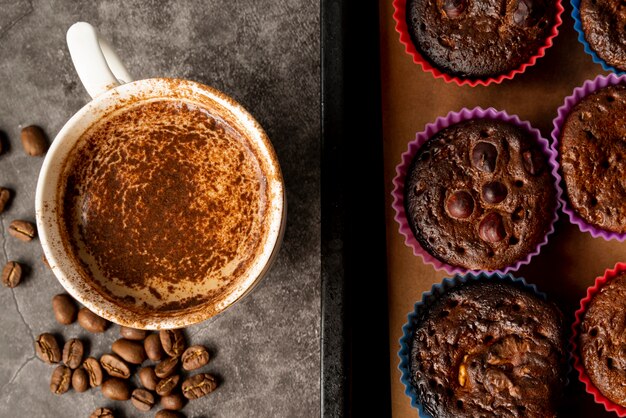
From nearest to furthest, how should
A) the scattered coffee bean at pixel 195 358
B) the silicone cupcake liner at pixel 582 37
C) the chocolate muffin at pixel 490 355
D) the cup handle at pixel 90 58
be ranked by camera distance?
the cup handle at pixel 90 58, the chocolate muffin at pixel 490 355, the silicone cupcake liner at pixel 582 37, the scattered coffee bean at pixel 195 358

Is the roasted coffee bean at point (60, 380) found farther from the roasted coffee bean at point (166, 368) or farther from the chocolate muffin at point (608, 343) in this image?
the chocolate muffin at point (608, 343)

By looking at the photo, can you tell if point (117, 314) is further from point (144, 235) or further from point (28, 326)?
point (28, 326)

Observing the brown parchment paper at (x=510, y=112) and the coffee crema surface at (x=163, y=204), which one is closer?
the coffee crema surface at (x=163, y=204)

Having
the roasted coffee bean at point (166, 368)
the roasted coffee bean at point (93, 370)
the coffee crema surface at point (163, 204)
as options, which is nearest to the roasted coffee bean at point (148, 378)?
the roasted coffee bean at point (166, 368)

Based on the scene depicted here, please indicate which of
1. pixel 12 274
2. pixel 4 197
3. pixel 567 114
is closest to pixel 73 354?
pixel 12 274

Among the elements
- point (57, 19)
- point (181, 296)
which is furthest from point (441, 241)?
point (57, 19)

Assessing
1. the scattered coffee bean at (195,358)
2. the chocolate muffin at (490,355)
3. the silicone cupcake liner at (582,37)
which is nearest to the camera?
the chocolate muffin at (490,355)

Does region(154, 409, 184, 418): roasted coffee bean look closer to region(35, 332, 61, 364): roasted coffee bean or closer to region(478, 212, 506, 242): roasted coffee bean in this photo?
region(35, 332, 61, 364): roasted coffee bean
